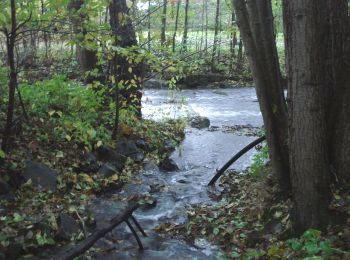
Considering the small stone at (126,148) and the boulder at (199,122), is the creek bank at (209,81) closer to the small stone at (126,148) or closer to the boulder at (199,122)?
the boulder at (199,122)

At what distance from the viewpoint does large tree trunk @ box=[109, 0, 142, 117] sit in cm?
1010

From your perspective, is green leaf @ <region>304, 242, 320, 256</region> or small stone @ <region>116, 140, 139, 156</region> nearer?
green leaf @ <region>304, 242, 320, 256</region>

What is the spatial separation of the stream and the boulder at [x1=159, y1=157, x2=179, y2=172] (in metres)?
0.14

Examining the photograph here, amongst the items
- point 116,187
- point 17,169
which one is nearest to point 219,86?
point 116,187

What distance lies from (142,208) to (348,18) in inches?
174

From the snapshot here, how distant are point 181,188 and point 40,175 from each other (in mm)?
2897

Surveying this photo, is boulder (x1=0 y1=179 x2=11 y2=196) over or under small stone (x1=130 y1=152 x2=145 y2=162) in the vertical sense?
over

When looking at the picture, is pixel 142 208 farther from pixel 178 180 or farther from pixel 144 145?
pixel 144 145

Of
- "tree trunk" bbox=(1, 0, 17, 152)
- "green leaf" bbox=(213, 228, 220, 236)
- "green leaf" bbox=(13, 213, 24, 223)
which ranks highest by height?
"tree trunk" bbox=(1, 0, 17, 152)

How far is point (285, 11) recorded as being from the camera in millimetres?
4258

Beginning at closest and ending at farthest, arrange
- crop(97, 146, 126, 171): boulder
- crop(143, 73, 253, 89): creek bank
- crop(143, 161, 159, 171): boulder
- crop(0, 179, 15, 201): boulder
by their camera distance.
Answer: crop(0, 179, 15, 201): boulder
crop(97, 146, 126, 171): boulder
crop(143, 161, 159, 171): boulder
crop(143, 73, 253, 89): creek bank

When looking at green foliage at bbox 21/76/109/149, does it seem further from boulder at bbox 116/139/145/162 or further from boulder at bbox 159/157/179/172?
boulder at bbox 159/157/179/172

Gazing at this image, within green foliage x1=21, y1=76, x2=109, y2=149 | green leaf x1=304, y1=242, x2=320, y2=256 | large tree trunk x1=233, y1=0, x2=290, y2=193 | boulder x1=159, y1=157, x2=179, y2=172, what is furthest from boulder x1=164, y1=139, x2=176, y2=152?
green leaf x1=304, y1=242, x2=320, y2=256

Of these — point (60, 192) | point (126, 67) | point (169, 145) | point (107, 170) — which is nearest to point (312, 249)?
point (60, 192)
